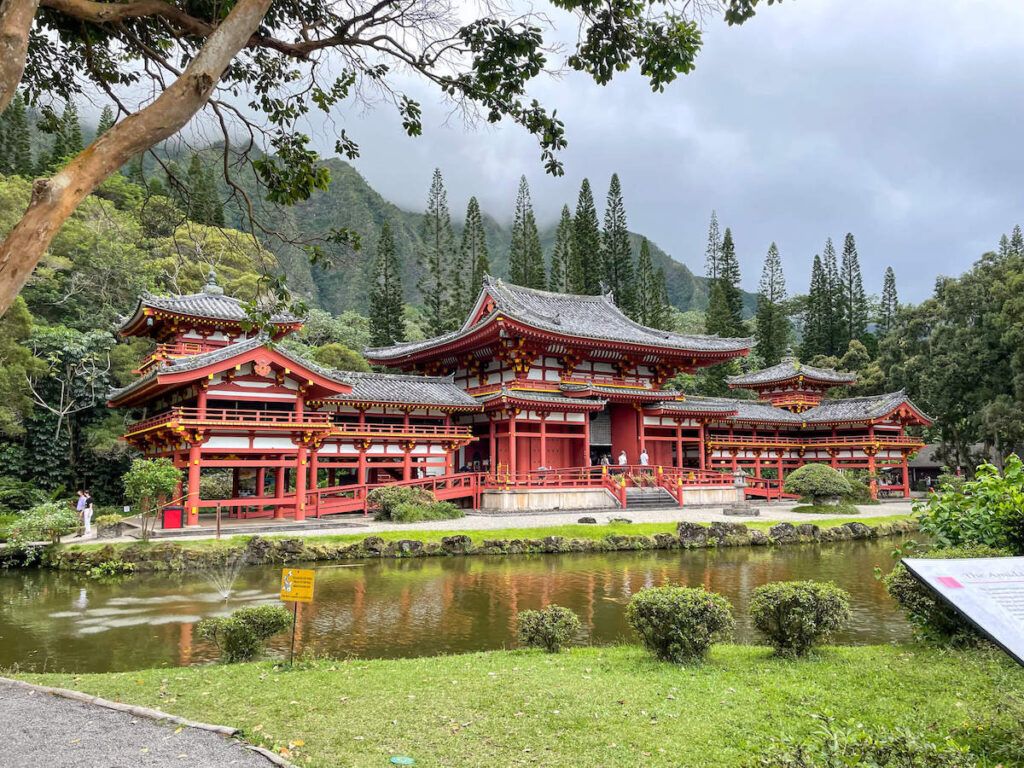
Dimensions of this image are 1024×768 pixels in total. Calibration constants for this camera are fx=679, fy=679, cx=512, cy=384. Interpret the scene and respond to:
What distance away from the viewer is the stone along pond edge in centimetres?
1638

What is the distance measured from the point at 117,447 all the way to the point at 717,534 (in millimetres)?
24772

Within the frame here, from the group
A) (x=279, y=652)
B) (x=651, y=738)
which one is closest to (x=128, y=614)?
(x=279, y=652)

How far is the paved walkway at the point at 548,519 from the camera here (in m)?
19.7

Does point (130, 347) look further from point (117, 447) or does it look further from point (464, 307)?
point (464, 307)

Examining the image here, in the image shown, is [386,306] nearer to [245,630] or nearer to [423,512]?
[423,512]

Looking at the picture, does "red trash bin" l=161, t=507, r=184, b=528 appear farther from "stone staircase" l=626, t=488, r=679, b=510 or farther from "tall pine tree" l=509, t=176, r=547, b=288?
"tall pine tree" l=509, t=176, r=547, b=288

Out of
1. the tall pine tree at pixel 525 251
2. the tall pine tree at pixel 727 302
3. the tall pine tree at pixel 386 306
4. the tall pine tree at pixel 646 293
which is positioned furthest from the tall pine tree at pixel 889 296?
the tall pine tree at pixel 386 306

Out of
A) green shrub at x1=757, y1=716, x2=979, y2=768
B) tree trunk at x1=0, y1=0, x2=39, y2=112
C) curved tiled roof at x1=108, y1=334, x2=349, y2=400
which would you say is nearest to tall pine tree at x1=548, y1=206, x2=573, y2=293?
curved tiled roof at x1=108, y1=334, x2=349, y2=400

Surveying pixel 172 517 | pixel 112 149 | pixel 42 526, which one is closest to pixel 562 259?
pixel 172 517

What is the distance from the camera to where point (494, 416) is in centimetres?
2964

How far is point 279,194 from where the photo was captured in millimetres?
7492

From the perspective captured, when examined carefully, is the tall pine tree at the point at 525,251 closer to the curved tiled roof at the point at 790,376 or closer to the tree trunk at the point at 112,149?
the curved tiled roof at the point at 790,376

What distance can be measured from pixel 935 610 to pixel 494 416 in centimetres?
2250

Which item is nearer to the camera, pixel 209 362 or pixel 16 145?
pixel 209 362
